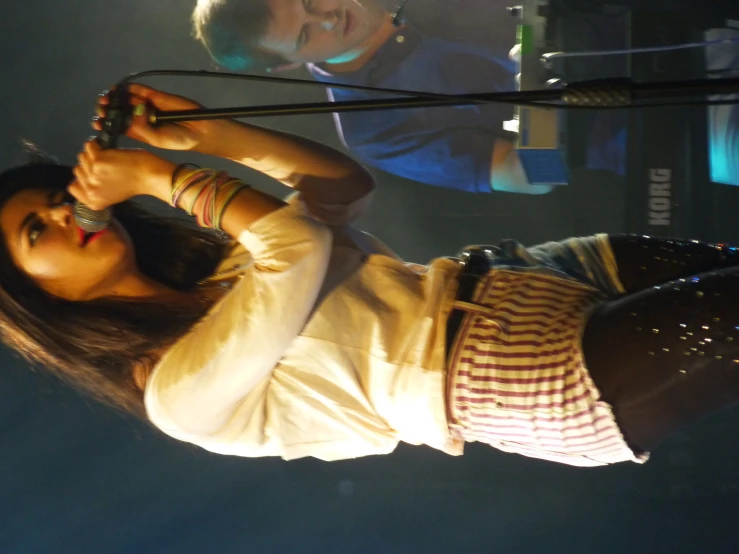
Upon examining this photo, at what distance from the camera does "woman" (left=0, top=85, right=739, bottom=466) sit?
2.29 ft

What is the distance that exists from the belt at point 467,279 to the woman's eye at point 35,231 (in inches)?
23.2

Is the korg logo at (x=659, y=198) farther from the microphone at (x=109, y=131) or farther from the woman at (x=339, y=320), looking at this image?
the microphone at (x=109, y=131)

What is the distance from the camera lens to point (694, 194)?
1488mm

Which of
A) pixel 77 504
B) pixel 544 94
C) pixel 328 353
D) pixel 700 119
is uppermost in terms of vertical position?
pixel 544 94

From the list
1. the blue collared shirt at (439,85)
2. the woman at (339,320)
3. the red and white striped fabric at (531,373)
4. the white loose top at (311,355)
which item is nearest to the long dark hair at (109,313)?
the woman at (339,320)

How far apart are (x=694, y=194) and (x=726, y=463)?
0.61m

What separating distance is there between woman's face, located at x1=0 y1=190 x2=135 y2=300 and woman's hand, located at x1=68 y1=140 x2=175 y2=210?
0.09 meters

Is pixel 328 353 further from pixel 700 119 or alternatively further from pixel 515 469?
pixel 700 119

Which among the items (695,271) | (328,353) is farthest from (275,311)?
(695,271)

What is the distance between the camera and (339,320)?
81cm

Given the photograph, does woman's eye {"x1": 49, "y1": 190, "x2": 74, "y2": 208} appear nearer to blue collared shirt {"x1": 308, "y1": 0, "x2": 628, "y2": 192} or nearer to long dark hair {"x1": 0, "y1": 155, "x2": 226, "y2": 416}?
long dark hair {"x1": 0, "y1": 155, "x2": 226, "y2": 416}

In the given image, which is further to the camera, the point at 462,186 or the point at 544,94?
the point at 462,186

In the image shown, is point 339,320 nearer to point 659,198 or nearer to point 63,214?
point 63,214

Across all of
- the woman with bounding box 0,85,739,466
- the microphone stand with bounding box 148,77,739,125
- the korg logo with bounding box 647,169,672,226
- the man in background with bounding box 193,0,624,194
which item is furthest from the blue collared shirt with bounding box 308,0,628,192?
the microphone stand with bounding box 148,77,739,125
